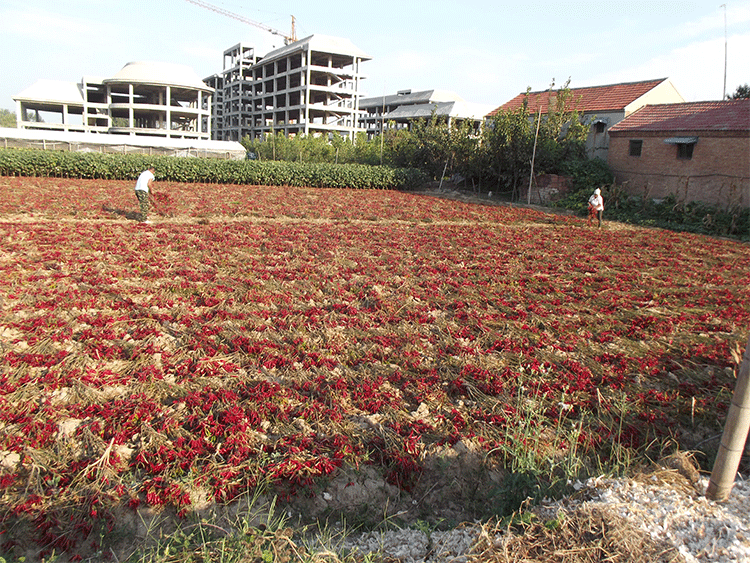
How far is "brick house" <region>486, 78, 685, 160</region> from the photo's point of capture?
27500 millimetres

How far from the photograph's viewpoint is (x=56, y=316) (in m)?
6.44

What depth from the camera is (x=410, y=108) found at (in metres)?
72.9

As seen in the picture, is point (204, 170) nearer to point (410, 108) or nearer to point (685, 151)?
point (685, 151)

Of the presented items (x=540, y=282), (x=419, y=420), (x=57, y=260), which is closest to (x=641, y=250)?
(x=540, y=282)

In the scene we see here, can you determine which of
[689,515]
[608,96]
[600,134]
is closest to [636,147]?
[600,134]

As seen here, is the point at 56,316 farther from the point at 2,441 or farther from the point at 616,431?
the point at 616,431

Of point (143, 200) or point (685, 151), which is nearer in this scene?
point (143, 200)

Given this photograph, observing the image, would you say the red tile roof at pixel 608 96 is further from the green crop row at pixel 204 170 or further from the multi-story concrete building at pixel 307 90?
the multi-story concrete building at pixel 307 90

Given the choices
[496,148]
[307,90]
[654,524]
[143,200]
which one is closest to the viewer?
[654,524]

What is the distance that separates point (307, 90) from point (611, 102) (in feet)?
149

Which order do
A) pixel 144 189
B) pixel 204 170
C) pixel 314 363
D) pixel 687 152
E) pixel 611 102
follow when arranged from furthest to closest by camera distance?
pixel 204 170, pixel 611 102, pixel 687 152, pixel 144 189, pixel 314 363

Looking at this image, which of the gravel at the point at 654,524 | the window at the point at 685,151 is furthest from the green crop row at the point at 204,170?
the gravel at the point at 654,524

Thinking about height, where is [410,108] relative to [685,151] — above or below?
above

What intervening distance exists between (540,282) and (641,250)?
18.9ft
